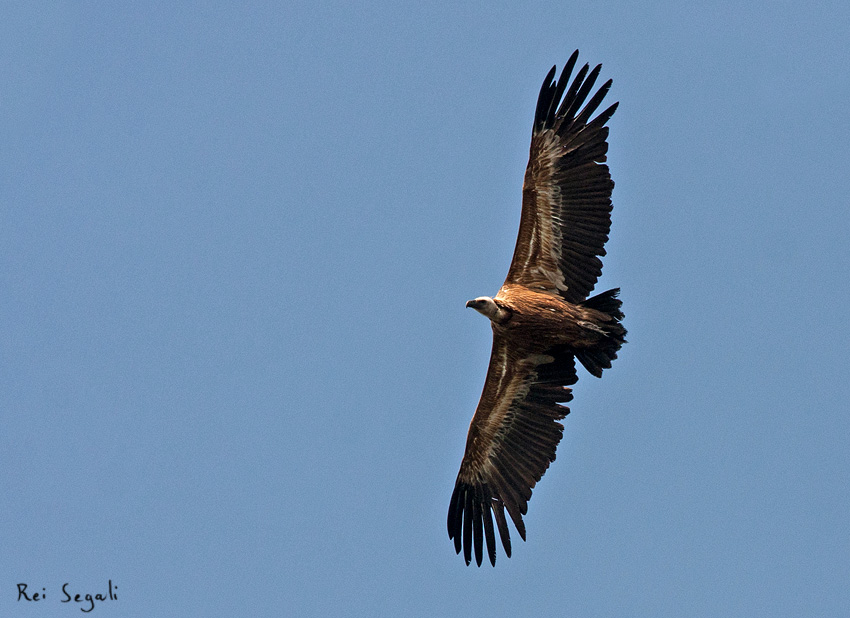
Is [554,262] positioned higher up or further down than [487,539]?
higher up

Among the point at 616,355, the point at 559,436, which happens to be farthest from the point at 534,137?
the point at 559,436

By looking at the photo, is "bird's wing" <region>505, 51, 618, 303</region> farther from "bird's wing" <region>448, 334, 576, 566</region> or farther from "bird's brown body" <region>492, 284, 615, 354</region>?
"bird's wing" <region>448, 334, 576, 566</region>

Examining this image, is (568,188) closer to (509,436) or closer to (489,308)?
(489,308)

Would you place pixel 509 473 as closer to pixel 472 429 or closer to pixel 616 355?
pixel 472 429

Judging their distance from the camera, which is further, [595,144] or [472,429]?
[472,429]

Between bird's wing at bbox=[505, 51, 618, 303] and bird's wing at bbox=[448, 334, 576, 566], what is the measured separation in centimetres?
137

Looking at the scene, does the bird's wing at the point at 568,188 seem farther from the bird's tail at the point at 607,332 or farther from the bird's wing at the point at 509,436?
the bird's wing at the point at 509,436

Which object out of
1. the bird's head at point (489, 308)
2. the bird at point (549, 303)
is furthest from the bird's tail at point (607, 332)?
the bird's head at point (489, 308)

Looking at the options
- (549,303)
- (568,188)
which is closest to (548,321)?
(549,303)

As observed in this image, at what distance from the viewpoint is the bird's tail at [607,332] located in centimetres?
1683

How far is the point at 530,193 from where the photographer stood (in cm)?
1705

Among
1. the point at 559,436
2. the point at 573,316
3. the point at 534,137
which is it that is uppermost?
the point at 534,137

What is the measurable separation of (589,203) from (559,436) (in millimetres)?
3704

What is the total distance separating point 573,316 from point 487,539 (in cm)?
386
